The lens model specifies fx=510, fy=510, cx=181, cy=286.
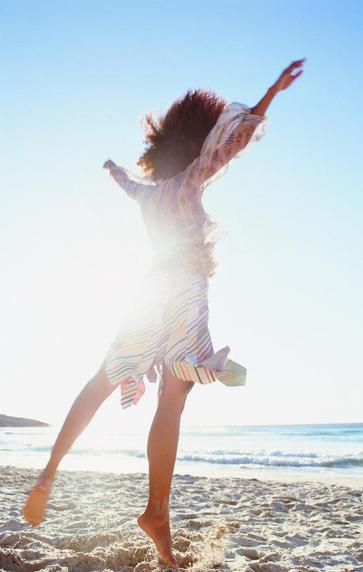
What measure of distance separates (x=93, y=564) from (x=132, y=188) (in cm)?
158

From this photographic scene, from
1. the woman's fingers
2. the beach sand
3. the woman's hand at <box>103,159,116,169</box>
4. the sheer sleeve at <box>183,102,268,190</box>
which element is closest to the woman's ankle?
the beach sand

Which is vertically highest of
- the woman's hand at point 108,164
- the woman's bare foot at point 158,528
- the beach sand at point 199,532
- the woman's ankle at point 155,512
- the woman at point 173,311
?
the woman's hand at point 108,164

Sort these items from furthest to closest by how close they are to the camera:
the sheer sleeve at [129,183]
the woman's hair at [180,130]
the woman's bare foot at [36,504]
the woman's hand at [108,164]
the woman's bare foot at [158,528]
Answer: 1. the woman's hand at [108,164]
2. the sheer sleeve at [129,183]
3. the woman's hair at [180,130]
4. the woman's bare foot at [158,528]
5. the woman's bare foot at [36,504]

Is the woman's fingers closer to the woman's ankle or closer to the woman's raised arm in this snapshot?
the woman's raised arm

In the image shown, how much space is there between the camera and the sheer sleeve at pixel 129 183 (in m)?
2.20

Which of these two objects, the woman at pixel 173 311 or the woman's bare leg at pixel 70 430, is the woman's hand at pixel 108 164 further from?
the woman's bare leg at pixel 70 430

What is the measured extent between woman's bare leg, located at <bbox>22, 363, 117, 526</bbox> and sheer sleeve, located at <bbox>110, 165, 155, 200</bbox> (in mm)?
764

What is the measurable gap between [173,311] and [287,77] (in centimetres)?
93

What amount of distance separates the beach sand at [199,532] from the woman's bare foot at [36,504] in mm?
418

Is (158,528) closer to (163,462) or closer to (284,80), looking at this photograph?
(163,462)

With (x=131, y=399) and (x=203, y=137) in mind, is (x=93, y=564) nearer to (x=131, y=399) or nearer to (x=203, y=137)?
(x=131, y=399)

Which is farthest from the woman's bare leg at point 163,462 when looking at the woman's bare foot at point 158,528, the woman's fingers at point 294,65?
the woman's fingers at point 294,65

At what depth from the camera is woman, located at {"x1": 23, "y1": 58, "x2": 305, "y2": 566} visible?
1803mm

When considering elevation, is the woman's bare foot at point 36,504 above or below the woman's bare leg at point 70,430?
below
